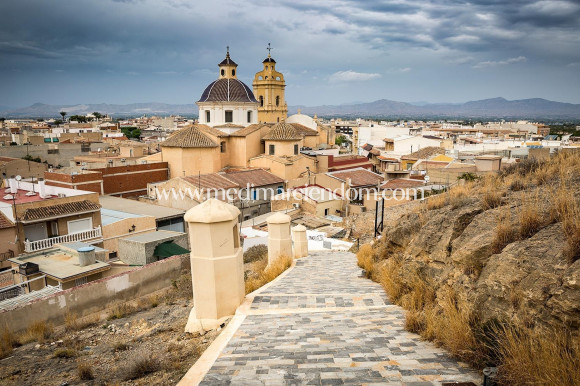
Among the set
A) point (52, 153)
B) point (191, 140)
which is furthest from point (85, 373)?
point (52, 153)

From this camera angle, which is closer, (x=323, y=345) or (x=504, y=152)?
(x=323, y=345)

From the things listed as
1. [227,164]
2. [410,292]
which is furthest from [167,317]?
[227,164]

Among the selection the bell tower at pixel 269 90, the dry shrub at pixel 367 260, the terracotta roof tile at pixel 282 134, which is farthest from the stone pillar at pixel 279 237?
the bell tower at pixel 269 90

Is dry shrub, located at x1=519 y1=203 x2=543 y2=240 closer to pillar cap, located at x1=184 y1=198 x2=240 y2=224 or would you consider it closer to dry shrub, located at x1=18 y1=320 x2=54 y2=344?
pillar cap, located at x1=184 y1=198 x2=240 y2=224

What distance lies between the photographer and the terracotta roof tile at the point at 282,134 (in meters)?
30.7

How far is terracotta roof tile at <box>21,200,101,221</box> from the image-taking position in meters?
14.4

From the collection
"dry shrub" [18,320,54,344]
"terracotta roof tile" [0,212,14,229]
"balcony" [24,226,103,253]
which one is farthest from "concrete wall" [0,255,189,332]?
"terracotta roof tile" [0,212,14,229]

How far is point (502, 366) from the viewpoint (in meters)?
2.90

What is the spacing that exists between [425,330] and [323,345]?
3.54ft

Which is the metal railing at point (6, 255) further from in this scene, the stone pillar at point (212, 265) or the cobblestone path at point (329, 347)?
the cobblestone path at point (329, 347)

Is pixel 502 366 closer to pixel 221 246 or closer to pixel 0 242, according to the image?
pixel 221 246

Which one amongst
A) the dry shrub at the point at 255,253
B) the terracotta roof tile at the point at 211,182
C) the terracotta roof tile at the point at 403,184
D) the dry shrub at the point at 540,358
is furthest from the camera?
the terracotta roof tile at the point at 403,184

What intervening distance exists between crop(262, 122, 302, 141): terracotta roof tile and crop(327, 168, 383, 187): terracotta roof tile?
449 cm

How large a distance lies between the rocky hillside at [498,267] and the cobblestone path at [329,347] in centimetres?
28
